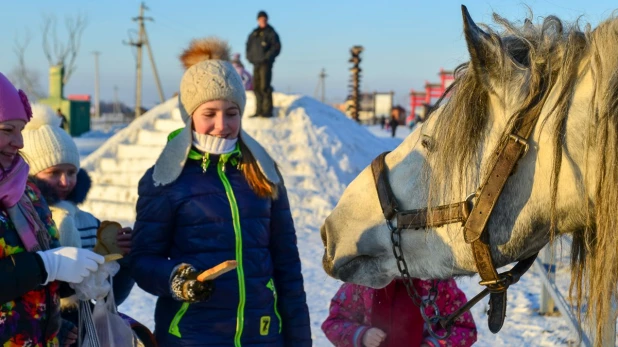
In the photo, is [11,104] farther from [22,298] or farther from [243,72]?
[243,72]

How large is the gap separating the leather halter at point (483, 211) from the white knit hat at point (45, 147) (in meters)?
1.49

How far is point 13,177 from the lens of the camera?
192 cm

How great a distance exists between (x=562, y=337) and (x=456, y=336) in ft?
8.37

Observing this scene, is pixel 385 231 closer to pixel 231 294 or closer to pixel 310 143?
pixel 231 294

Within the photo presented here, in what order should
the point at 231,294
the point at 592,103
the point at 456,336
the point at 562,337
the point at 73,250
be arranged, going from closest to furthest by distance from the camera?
1. the point at 592,103
2. the point at 73,250
3. the point at 231,294
4. the point at 456,336
5. the point at 562,337

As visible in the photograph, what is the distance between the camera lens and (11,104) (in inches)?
76.2

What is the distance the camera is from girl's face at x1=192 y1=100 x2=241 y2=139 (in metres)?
2.53

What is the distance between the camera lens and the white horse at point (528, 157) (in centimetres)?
149

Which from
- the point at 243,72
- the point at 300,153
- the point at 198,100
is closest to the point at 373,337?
the point at 198,100

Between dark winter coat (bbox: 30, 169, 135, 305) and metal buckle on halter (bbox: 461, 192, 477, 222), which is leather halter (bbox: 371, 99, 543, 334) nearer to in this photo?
metal buckle on halter (bbox: 461, 192, 477, 222)

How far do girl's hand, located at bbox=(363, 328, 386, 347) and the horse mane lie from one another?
949 mm

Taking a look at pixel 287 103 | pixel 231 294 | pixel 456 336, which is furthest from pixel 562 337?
pixel 287 103

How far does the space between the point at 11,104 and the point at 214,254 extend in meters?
0.86

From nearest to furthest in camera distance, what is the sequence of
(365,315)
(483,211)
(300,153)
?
(483,211) → (365,315) → (300,153)
